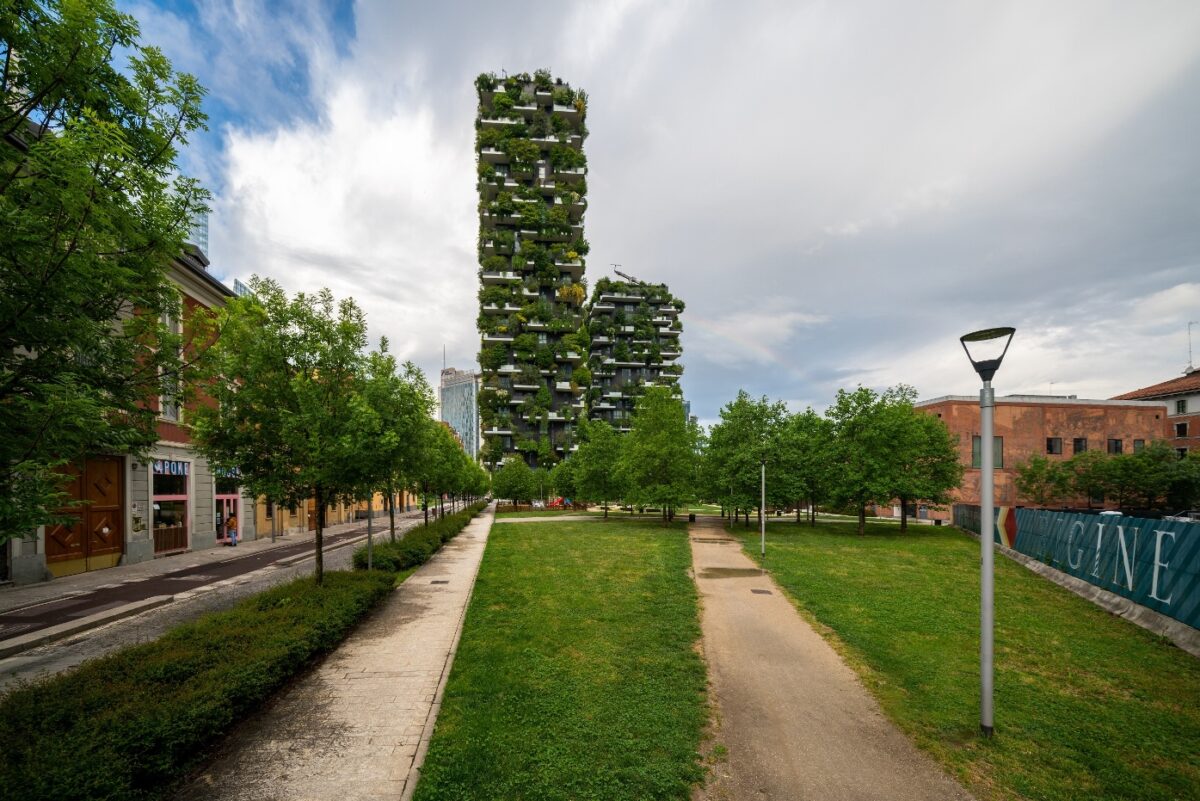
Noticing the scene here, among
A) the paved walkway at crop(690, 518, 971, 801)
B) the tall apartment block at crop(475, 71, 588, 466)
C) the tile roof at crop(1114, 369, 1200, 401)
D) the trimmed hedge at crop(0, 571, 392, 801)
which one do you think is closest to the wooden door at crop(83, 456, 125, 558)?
the trimmed hedge at crop(0, 571, 392, 801)

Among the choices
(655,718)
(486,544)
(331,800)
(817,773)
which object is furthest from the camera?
(486,544)

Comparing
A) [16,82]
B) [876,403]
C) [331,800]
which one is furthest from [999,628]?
[876,403]

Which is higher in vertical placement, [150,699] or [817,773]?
[150,699]

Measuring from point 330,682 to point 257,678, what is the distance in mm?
1488

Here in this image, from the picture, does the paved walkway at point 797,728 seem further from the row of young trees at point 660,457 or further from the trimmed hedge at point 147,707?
the row of young trees at point 660,457

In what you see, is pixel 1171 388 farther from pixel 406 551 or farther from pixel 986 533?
pixel 406 551

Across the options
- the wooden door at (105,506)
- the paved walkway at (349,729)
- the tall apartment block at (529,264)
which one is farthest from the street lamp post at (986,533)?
the tall apartment block at (529,264)

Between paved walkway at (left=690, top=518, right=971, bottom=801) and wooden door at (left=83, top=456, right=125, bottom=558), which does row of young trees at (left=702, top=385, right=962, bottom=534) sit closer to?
paved walkway at (left=690, top=518, right=971, bottom=801)

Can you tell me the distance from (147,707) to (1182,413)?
8916 centimetres

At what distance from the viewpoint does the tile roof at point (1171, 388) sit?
186 ft

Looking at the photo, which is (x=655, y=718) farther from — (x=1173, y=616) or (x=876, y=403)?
(x=876, y=403)

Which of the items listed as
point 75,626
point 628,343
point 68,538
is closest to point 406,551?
point 75,626

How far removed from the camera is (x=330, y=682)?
7984mm

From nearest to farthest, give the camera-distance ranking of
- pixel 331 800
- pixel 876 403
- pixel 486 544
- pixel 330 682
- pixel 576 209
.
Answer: pixel 331 800, pixel 330 682, pixel 486 544, pixel 876 403, pixel 576 209
